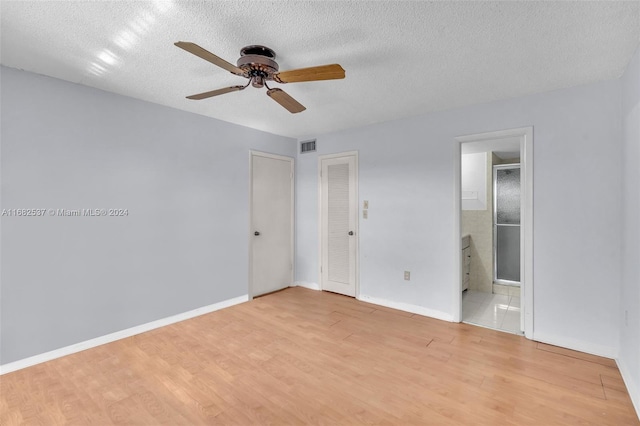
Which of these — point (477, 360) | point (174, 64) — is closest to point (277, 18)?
point (174, 64)

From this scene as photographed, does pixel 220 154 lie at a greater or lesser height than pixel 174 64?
lesser

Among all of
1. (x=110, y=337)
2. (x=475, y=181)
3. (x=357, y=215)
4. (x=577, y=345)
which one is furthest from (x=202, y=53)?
(x=475, y=181)

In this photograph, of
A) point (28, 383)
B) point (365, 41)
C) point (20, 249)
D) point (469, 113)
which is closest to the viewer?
point (365, 41)

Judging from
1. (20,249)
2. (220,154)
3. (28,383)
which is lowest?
(28,383)

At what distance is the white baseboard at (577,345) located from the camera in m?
2.61

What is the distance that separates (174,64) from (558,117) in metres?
3.44

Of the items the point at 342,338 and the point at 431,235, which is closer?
the point at 342,338

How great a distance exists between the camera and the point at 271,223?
15.1 ft

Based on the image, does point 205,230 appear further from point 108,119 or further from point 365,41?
point 365,41

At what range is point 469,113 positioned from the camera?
335 centimetres

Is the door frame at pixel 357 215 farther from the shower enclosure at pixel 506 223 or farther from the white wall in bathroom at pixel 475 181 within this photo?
the shower enclosure at pixel 506 223

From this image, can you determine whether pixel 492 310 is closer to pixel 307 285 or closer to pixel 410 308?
pixel 410 308

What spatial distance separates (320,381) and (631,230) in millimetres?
2567

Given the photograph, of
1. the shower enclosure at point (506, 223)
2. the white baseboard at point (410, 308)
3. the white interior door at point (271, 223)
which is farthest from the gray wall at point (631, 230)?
the white interior door at point (271, 223)
